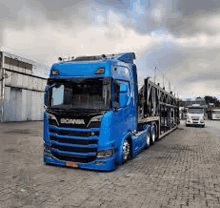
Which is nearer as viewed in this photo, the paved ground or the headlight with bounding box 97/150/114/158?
the paved ground

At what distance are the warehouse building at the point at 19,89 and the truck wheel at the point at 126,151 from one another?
769 inches

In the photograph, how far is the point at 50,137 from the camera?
20.7 feet

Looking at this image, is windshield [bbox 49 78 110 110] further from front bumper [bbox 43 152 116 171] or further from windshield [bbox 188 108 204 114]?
windshield [bbox 188 108 204 114]

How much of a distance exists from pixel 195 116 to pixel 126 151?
22.1m

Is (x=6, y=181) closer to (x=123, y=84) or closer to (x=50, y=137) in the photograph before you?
(x=50, y=137)

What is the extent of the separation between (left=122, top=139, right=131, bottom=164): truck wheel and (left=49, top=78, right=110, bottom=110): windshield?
172 centimetres

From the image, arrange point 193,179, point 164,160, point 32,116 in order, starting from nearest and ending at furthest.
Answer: point 193,179
point 164,160
point 32,116

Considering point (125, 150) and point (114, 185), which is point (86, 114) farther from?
point (125, 150)

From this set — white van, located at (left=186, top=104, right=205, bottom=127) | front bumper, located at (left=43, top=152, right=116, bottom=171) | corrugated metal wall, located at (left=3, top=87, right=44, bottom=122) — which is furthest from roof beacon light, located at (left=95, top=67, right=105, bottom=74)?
white van, located at (left=186, top=104, right=205, bottom=127)

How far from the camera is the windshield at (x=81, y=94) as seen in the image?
5.92 metres

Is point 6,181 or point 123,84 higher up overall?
point 123,84

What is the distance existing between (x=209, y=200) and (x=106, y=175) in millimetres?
2570

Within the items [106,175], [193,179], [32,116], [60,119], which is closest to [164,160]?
[193,179]

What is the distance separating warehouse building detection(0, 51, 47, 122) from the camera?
2350 cm
